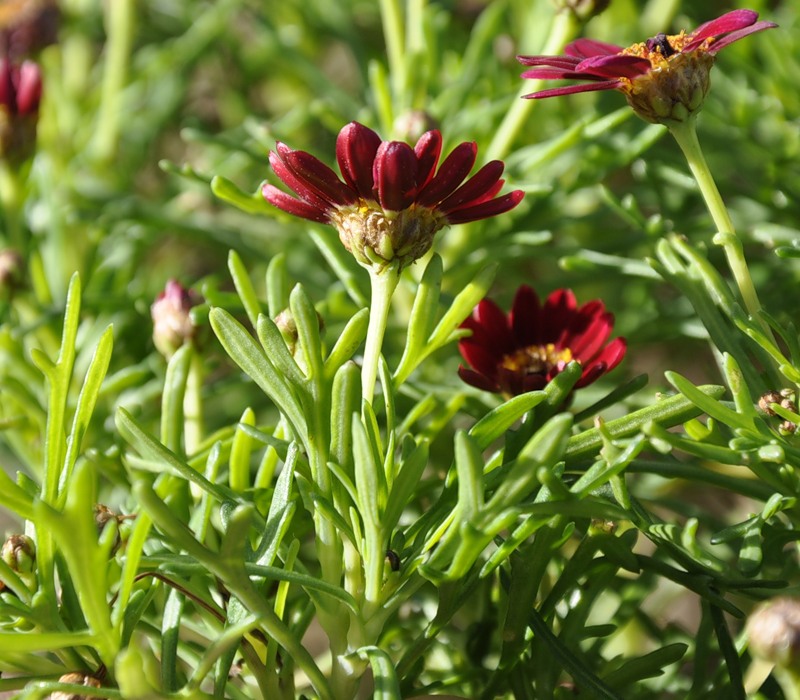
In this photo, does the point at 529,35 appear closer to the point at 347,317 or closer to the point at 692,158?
the point at 347,317

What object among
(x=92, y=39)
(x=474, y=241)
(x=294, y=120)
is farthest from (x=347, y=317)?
(x=92, y=39)

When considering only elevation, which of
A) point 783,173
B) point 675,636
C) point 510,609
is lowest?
point 675,636

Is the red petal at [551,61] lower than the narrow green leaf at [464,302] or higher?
higher

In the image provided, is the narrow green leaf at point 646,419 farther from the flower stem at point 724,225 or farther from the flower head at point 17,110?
the flower head at point 17,110

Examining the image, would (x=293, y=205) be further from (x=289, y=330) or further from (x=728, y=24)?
(x=728, y=24)

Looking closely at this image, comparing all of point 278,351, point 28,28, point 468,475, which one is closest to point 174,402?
point 278,351

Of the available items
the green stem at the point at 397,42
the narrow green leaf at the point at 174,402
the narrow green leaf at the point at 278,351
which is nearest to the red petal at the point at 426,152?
the narrow green leaf at the point at 278,351
